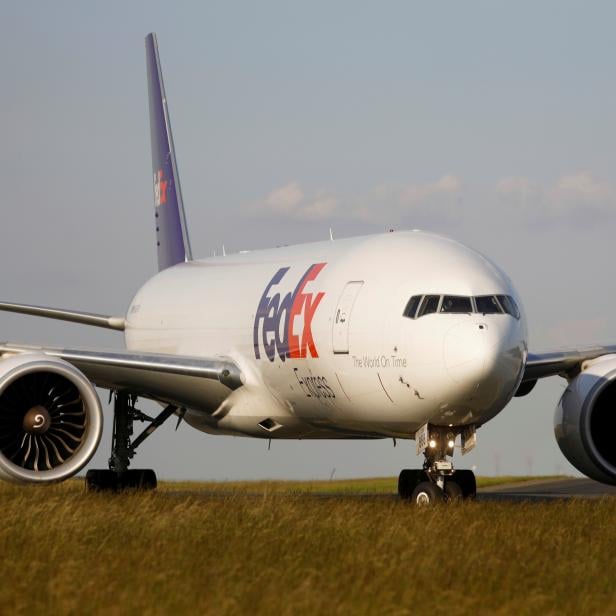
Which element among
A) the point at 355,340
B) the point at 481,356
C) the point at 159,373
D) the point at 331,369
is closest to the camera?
the point at 481,356

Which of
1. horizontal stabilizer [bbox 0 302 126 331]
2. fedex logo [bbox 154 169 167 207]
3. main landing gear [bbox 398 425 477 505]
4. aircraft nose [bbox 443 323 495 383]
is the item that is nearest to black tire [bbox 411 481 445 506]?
main landing gear [bbox 398 425 477 505]

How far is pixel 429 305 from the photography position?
18.1 m

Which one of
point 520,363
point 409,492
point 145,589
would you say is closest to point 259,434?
point 409,492

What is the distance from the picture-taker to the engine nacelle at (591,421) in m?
21.3

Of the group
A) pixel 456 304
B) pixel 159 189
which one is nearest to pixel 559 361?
pixel 456 304

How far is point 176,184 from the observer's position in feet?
106

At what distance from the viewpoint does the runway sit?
25.0 meters

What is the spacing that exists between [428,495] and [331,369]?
7.73ft

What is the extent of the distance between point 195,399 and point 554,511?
23.9 feet

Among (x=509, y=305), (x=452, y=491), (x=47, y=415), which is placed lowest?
(x=452, y=491)

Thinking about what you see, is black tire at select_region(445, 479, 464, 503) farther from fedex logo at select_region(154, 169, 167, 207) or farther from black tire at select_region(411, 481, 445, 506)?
fedex logo at select_region(154, 169, 167, 207)

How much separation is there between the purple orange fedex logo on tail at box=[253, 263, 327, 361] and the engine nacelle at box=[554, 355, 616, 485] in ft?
13.6

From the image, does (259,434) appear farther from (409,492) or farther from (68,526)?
(68,526)

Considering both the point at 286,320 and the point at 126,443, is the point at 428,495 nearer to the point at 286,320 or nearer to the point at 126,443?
the point at 286,320
